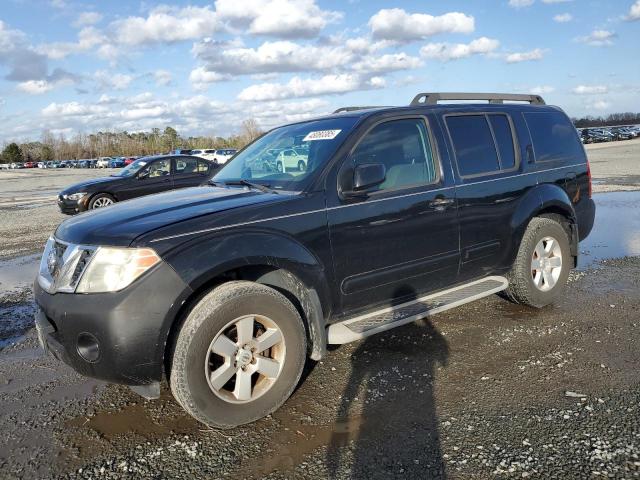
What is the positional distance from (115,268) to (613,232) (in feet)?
26.2

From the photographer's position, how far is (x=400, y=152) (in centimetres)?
406

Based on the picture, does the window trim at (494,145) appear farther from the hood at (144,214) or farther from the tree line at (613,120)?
the tree line at (613,120)

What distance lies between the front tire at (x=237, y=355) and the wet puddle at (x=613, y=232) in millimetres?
4657

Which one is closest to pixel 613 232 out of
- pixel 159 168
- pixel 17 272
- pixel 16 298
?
pixel 16 298

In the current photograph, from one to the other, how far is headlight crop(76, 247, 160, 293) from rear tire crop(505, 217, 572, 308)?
3406 millimetres

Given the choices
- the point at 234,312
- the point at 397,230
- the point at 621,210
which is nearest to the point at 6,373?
the point at 234,312

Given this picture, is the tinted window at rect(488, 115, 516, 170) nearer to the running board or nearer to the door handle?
the door handle

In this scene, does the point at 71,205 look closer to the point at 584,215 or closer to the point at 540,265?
the point at 540,265

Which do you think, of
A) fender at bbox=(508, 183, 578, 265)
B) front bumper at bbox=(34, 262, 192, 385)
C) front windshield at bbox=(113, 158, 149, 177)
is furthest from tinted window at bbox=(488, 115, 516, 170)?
front windshield at bbox=(113, 158, 149, 177)

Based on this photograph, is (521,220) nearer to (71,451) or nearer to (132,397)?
(132,397)

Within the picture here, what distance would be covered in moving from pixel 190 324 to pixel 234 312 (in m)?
0.26

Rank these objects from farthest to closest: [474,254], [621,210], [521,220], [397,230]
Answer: [621,210] → [521,220] → [474,254] → [397,230]

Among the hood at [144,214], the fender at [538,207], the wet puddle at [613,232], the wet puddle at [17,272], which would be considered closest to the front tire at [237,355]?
the hood at [144,214]

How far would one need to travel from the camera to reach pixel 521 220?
4.73 m
